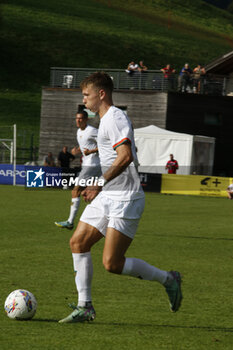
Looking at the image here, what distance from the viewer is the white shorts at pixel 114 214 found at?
6.52 m

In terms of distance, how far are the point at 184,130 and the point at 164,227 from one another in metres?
26.9

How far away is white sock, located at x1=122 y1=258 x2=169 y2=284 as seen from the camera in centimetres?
659

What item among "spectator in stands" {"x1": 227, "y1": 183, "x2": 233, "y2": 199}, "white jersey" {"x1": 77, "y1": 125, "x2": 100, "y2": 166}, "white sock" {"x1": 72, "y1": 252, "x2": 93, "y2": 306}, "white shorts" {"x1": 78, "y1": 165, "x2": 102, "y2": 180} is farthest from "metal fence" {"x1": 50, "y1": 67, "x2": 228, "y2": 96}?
"white sock" {"x1": 72, "y1": 252, "x2": 93, "y2": 306}

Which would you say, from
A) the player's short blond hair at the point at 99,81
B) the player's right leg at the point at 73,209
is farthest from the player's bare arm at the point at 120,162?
the player's right leg at the point at 73,209

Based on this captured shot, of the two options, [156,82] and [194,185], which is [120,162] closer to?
[194,185]

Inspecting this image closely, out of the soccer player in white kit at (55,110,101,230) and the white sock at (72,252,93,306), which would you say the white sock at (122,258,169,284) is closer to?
the white sock at (72,252,93,306)

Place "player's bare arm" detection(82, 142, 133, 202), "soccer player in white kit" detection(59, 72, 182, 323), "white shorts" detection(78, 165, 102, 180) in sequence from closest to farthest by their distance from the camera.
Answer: "player's bare arm" detection(82, 142, 133, 202) → "soccer player in white kit" detection(59, 72, 182, 323) → "white shorts" detection(78, 165, 102, 180)

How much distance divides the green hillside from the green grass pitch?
50044 millimetres

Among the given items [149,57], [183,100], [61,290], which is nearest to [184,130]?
[183,100]

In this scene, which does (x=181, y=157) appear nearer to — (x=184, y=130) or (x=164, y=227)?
(x=184, y=130)

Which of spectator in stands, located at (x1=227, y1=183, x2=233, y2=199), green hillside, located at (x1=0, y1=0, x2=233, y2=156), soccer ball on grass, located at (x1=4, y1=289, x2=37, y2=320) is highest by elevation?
green hillside, located at (x1=0, y1=0, x2=233, y2=156)

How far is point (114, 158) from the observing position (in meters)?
6.68

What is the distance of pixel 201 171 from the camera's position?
1523 inches

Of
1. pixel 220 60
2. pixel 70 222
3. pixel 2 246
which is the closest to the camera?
pixel 2 246
